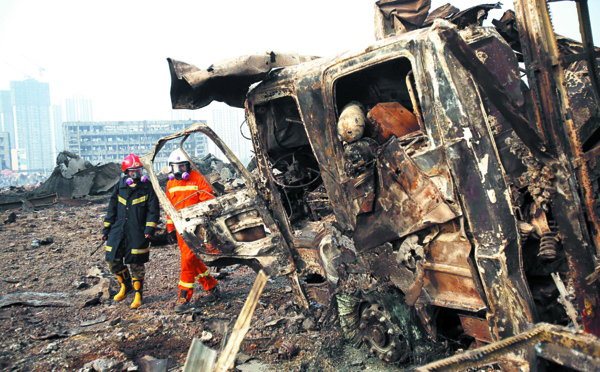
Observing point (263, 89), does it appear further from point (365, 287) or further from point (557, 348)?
point (557, 348)

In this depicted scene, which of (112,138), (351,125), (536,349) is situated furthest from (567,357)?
(112,138)

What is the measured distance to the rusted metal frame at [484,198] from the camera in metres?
2.42

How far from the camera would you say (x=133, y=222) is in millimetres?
5207

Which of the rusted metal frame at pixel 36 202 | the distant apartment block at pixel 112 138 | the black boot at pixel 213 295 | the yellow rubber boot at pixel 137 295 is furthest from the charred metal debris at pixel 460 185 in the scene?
the distant apartment block at pixel 112 138

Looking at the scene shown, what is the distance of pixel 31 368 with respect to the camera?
3.37 metres

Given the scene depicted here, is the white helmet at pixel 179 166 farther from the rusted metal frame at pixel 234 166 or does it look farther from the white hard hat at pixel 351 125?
the white hard hat at pixel 351 125

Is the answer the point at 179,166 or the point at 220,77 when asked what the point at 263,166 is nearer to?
the point at 220,77

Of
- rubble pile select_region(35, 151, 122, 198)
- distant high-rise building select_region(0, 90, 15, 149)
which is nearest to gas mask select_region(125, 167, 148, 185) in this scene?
rubble pile select_region(35, 151, 122, 198)

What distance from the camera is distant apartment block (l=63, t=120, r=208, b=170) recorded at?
43.8m

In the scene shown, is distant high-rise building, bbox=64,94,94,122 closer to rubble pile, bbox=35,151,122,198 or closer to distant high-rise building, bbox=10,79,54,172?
distant high-rise building, bbox=10,79,54,172

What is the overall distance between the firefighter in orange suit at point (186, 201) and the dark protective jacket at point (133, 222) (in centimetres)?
39

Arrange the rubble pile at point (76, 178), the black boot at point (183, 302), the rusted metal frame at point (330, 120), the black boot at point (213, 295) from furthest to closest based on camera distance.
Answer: the rubble pile at point (76, 178) < the black boot at point (213, 295) < the black boot at point (183, 302) < the rusted metal frame at point (330, 120)

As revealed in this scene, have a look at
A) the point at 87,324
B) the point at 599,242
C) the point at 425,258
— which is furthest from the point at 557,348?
the point at 87,324

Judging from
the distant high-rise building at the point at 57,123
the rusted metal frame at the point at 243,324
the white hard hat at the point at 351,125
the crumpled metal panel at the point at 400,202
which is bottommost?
the rusted metal frame at the point at 243,324
